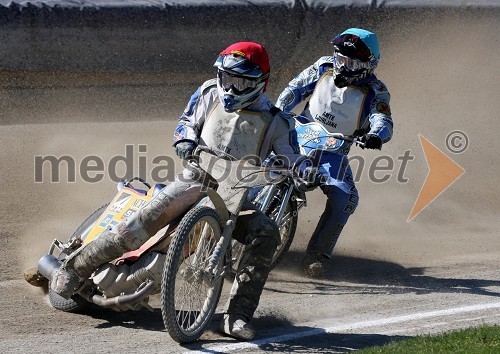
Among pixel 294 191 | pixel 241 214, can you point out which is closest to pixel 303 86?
pixel 294 191

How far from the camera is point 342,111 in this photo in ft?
27.5

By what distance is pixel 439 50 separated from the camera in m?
14.8

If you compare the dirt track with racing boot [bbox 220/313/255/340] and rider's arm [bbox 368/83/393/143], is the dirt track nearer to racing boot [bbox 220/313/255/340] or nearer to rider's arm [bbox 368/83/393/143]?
racing boot [bbox 220/313/255/340]

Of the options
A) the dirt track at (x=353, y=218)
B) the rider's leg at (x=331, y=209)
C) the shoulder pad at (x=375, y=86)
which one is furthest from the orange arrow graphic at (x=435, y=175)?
the shoulder pad at (x=375, y=86)

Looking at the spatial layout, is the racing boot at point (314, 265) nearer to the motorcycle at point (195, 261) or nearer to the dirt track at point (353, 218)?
the dirt track at point (353, 218)

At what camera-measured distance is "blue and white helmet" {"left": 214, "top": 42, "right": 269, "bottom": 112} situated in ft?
20.7

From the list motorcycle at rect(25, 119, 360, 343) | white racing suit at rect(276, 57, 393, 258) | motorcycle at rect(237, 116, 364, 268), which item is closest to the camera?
motorcycle at rect(25, 119, 360, 343)

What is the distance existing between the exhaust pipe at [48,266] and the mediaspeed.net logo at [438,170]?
512 centimetres

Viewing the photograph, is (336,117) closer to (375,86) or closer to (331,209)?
(375,86)

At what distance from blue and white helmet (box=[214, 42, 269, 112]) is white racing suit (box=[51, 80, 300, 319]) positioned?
146 millimetres

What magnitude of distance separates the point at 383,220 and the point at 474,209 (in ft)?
4.69

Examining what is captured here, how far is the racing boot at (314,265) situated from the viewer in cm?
820

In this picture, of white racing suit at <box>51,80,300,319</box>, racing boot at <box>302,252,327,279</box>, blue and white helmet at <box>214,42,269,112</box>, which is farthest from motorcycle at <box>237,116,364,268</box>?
blue and white helmet at <box>214,42,269,112</box>

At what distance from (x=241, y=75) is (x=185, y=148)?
0.64m
